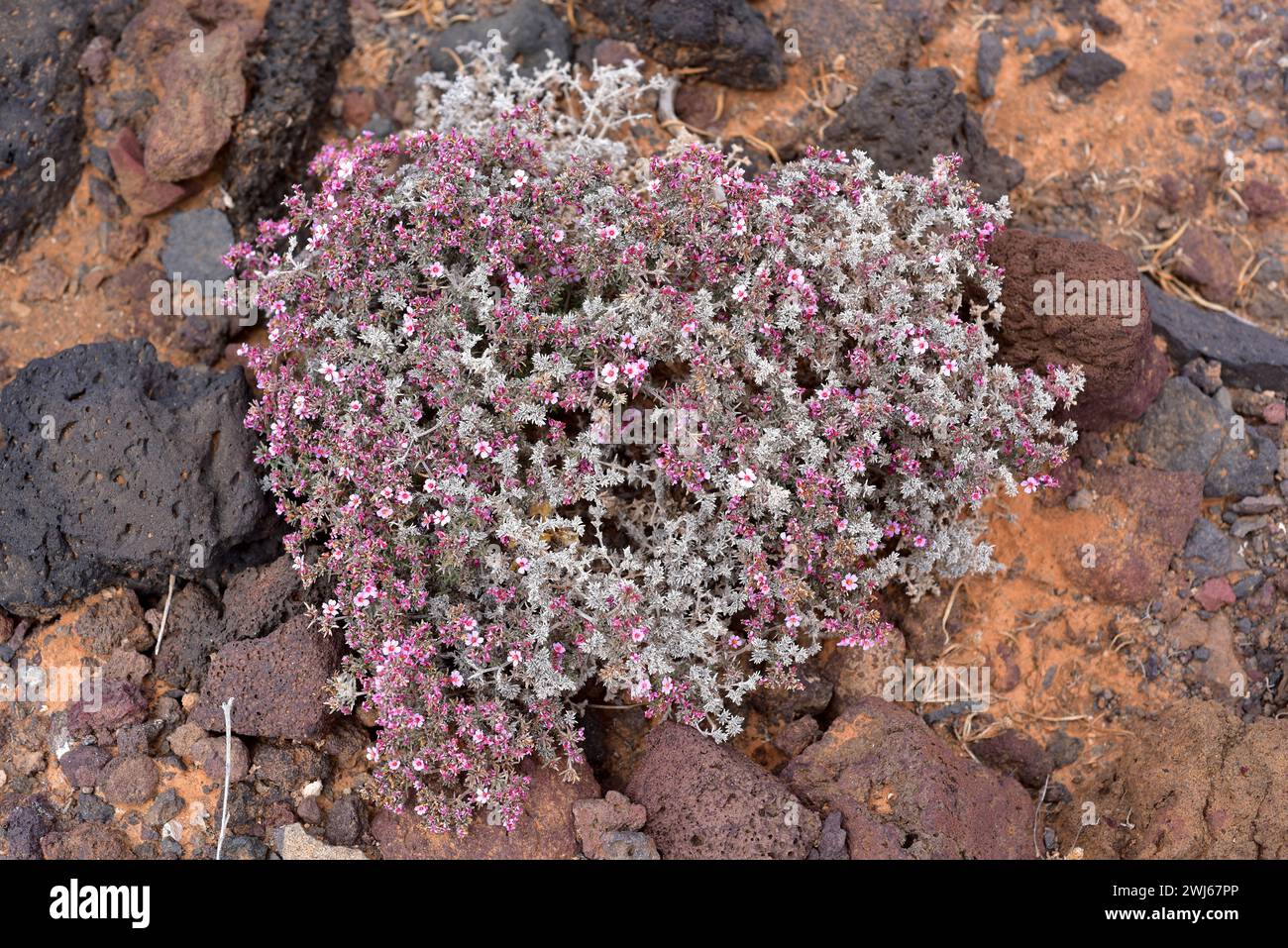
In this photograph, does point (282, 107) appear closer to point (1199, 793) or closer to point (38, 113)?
point (38, 113)

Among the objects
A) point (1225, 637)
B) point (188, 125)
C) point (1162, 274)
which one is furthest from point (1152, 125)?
point (188, 125)

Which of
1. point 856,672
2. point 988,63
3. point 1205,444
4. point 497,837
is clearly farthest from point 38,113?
point 1205,444

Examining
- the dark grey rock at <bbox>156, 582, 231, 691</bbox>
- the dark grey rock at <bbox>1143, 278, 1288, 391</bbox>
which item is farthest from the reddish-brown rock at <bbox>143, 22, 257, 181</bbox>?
the dark grey rock at <bbox>1143, 278, 1288, 391</bbox>

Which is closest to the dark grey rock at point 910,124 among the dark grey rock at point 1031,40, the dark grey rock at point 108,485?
the dark grey rock at point 1031,40

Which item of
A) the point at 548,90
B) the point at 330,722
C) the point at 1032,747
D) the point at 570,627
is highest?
the point at 548,90

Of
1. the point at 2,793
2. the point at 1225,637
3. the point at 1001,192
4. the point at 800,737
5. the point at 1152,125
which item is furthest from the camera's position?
the point at 1152,125

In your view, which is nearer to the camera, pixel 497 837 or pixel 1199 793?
pixel 497 837

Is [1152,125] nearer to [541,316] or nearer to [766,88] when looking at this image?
[766,88]
